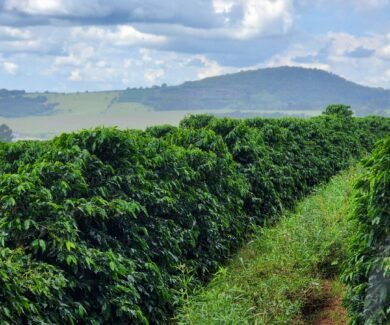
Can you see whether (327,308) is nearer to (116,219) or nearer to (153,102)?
(116,219)

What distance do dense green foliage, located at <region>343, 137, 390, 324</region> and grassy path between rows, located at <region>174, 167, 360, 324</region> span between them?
4.31 ft

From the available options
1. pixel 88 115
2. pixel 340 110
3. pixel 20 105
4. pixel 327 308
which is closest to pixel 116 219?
pixel 327 308

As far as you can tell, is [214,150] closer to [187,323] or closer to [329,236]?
[329,236]

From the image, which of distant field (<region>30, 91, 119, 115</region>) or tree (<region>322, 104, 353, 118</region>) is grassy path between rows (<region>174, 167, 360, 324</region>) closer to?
tree (<region>322, 104, 353, 118</region>)

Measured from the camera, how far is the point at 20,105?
15700 cm

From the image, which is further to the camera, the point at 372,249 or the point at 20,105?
the point at 20,105

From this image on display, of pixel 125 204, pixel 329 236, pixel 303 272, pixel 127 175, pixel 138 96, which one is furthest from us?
pixel 138 96

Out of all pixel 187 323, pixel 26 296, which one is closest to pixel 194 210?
pixel 187 323

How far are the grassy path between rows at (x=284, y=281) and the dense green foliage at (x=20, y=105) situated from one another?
146 meters

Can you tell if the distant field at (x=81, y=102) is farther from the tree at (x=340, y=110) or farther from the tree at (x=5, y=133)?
the tree at (x=340, y=110)

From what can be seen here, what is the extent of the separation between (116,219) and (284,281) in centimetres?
207

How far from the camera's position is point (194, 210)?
28.5 feet

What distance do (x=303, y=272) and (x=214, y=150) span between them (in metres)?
3.10

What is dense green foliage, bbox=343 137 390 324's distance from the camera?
16.0 ft
